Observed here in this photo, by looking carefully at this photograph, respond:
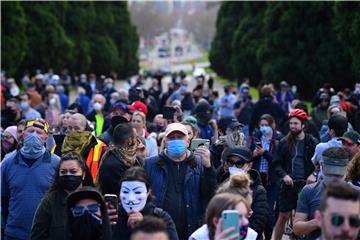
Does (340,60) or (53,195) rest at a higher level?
(340,60)

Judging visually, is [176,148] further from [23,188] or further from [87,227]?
[87,227]

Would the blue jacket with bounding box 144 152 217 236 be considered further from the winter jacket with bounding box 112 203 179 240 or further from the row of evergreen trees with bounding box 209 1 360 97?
the row of evergreen trees with bounding box 209 1 360 97

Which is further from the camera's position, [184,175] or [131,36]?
[131,36]

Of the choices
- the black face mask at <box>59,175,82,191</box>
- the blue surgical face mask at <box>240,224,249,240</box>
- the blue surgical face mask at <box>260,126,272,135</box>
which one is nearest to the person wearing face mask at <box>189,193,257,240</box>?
the blue surgical face mask at <box>240,224,249,240</box>

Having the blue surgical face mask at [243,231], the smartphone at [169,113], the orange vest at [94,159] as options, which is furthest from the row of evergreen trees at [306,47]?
the blue surgical face mask at [243,231]

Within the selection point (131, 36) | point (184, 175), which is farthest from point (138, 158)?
point (131, 36)

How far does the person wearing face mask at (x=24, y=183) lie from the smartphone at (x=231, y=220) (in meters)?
3.25

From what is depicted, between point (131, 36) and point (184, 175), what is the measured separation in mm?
61911

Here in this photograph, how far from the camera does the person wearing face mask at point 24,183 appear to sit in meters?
7.77

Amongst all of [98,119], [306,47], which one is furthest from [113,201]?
[306,47]

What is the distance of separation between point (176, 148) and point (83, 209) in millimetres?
2100

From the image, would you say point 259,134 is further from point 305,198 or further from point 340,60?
point 340,60

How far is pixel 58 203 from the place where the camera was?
662cm

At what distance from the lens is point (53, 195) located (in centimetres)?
665
